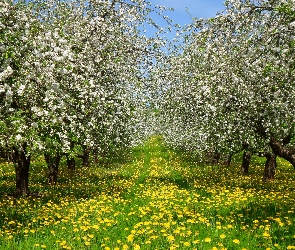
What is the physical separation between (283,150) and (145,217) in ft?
19.4

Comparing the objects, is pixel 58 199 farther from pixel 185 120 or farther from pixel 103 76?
pixel 185 120

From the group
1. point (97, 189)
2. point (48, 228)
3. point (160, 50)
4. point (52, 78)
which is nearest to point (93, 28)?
point (160, 50)

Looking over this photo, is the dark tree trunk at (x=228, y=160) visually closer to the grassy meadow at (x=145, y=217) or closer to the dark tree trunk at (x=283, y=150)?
the grassy meadow at (x=145, y=217)

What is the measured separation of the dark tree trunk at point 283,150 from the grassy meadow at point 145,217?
1.45 metres

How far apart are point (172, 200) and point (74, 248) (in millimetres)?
5698

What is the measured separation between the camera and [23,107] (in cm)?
979

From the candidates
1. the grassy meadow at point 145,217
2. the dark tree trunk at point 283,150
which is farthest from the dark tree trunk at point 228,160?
the dark tree trunk at point 283,150

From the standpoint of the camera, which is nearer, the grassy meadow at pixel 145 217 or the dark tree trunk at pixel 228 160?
the grassy meadow at pixel 145 217

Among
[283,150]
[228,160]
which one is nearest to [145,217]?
[283,150]

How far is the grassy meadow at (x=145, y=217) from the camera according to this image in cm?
783

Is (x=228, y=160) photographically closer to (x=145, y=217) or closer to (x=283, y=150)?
(x=283, y=150)

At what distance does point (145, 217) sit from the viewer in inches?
395

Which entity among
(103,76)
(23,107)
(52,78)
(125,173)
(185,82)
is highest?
(185,82)

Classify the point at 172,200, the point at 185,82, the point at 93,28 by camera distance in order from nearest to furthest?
the point at 172,200 < the point at 93,28 < the point at 185,82
